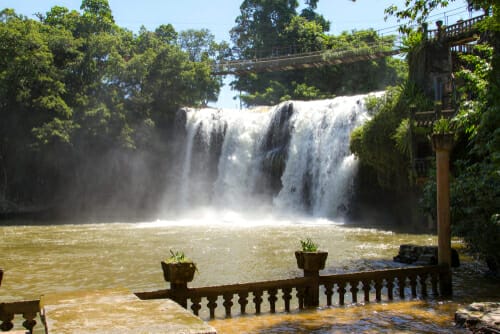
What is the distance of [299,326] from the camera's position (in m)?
7.08

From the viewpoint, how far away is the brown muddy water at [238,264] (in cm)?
739

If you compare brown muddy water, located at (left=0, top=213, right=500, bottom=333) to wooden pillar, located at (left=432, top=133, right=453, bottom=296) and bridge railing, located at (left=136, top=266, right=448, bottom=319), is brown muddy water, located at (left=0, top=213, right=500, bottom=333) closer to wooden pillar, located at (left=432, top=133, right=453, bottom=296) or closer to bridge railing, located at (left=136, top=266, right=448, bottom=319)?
bridge railing, located at (left=136, top=266, right=448, bottom=319)

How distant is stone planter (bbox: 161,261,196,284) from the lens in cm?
673

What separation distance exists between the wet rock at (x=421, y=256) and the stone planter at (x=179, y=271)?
23.8 feet

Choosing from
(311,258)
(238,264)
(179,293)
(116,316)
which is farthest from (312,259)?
(238,264)

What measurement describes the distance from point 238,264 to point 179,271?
23.9 ft

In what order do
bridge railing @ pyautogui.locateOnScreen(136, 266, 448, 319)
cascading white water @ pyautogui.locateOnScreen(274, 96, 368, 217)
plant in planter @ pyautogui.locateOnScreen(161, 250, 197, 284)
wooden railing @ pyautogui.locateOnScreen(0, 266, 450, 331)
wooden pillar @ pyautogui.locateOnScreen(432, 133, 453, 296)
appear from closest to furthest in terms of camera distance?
wooden railing @ pyautogui.locateOnScreen(0, 266, 450, 331)
plant in planter @ pyautogui.locateOnScreen(161, 250, 197, 284)
bridge railing @ pyautogui.locateOnScreen(136, 266, 448, 319)
wooden pillar @ pyautogui.locateOnScreen(432, 133, 453, 296)
cascading white water @ pyautogui.locateOnScreen(274, 96, 368, 217)

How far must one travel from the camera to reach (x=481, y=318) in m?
6.27

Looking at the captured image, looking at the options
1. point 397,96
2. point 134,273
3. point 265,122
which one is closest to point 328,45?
point 265,122

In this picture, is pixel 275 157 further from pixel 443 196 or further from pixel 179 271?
pixel 179 271

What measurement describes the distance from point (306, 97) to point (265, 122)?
14.7 m

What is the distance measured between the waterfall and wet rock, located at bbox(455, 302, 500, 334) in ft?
68.7

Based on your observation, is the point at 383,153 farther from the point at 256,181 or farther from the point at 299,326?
the point at 299,326

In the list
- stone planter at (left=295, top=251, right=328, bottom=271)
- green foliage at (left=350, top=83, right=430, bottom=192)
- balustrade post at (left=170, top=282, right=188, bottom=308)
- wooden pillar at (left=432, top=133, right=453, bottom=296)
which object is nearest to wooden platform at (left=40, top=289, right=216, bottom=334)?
balustrade post at (left=170, top=282, right=188, bottom=308)
